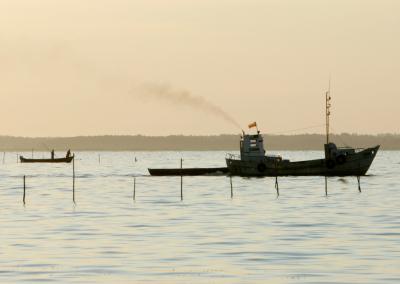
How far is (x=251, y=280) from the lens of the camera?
38156 millimetres

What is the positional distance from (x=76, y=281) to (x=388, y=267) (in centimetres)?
1184

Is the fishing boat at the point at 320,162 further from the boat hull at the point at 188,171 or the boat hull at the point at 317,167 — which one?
the boat hull at the point at 188,171

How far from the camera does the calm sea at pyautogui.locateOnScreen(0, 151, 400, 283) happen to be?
40281 millimetres

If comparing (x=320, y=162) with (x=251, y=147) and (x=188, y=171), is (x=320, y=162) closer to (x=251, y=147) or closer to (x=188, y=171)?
(x=251, y=147)

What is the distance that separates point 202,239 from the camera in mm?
55500

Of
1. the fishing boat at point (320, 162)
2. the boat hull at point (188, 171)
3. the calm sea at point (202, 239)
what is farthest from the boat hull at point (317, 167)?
the calm sea at point (202, 239)

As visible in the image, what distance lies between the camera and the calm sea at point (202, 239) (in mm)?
40281

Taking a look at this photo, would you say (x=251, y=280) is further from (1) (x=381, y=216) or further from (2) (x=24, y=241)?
(1) (x=381, y=216)

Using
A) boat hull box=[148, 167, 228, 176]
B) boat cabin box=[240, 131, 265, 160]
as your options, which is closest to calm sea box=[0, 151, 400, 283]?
boat cabin box=[240, 131, 265, 160]

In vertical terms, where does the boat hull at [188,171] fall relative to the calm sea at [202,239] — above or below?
above

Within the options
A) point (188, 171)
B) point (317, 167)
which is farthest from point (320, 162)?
point (188, 171)

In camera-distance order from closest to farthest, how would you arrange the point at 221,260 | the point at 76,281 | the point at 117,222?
the point at 76,281
the point at 221,260
the point at 117,222

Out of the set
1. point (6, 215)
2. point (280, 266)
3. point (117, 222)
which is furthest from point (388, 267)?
point (6, 215)

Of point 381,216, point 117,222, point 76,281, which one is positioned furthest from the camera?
point 381,216
